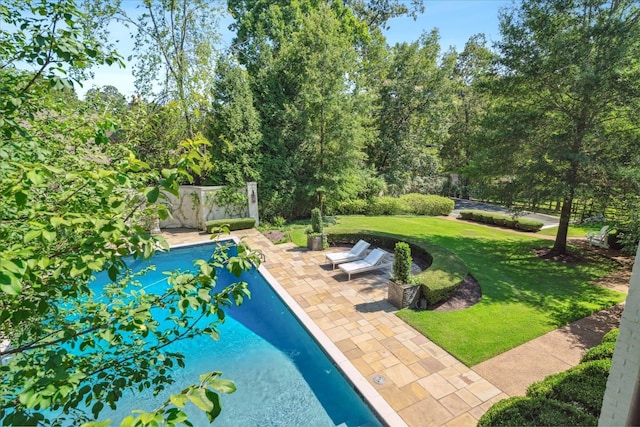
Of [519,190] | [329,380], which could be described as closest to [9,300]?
[329,380]

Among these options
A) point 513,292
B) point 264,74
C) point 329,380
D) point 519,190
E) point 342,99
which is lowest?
point 329,380

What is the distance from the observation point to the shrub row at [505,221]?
757 inches

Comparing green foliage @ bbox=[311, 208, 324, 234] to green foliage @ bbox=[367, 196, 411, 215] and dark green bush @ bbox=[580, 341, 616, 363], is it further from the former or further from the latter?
green foliage @ bbox=[367, 196, 411, 215]

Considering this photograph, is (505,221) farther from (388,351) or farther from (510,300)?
(388,351)

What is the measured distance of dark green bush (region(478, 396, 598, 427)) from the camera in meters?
3.76

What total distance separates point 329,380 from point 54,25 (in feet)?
22.1

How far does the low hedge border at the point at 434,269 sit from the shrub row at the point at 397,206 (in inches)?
339

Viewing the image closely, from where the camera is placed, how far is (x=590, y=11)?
11.6m

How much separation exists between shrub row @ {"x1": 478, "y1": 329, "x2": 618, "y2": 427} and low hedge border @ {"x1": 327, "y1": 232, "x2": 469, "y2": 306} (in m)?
3.90

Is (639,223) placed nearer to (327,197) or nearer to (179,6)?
(327,197)

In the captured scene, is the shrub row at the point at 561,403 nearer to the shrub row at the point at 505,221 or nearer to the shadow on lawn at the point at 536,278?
the shadow on lawn at the point at 536,278

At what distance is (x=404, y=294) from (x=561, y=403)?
15.3 ft

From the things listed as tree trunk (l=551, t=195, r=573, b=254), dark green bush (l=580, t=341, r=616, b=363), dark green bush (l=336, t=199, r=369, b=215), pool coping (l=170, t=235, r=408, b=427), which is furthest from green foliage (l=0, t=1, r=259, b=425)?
dark green bush (l=336, t=199, r=369, b=215)

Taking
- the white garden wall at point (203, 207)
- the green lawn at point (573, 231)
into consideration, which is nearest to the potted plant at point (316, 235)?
the white garden wall at point (203, 207)
